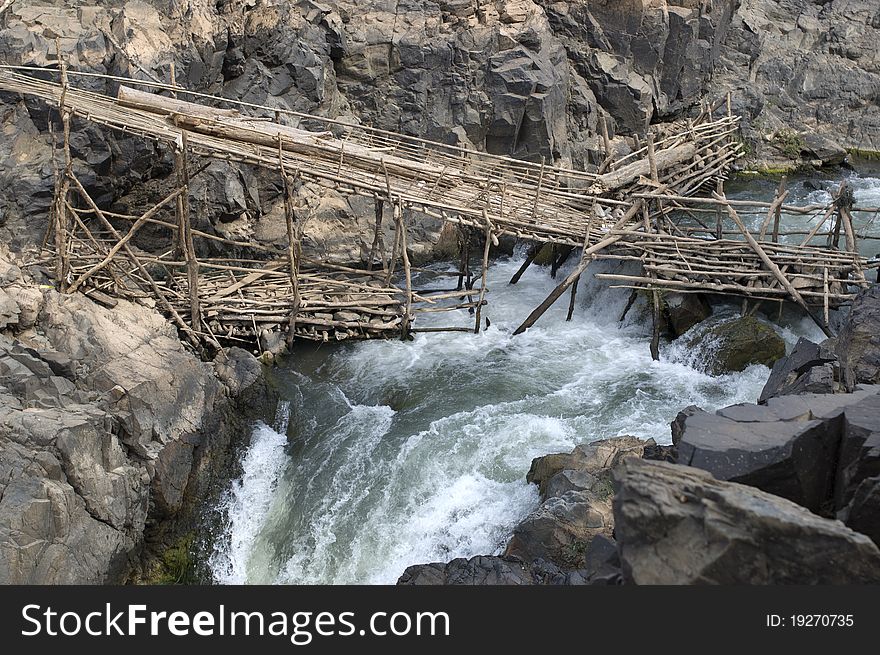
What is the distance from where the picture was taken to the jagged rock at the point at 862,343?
947 centimetres

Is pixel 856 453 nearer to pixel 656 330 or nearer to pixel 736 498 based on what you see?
pixel 736 498

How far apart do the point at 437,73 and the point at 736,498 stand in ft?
53.5

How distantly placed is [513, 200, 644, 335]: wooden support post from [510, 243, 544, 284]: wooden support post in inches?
91.0

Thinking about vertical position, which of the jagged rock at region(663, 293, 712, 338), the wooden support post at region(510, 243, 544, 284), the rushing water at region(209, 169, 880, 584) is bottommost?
the rushing water at region(209, 169, 880, 584)

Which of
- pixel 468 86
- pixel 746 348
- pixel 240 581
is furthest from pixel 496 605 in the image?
pixel 468 86

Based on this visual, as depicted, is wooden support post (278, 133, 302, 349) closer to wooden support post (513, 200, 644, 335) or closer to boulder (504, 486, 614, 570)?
wooden support post (513, 200, 644, 335)

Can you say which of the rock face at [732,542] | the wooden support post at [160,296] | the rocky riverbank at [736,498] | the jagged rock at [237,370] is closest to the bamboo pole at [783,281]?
the rocky riverbank at [736,498]

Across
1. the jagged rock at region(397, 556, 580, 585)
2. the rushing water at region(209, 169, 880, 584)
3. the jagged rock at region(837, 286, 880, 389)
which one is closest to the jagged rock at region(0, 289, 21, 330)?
the rushing water at region(209, 169, 880, 584)

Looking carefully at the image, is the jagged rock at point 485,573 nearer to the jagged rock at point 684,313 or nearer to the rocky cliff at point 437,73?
the jagged rock at point 684,313

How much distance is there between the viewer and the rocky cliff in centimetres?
1489

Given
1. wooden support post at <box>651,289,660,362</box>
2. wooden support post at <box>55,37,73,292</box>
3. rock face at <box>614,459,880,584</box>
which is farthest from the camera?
wooden support post at <box>651,289,660,362</box>

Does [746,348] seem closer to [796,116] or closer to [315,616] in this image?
[315,616]

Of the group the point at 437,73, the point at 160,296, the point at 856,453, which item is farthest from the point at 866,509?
the point at 437,73

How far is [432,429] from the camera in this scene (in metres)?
11.5
